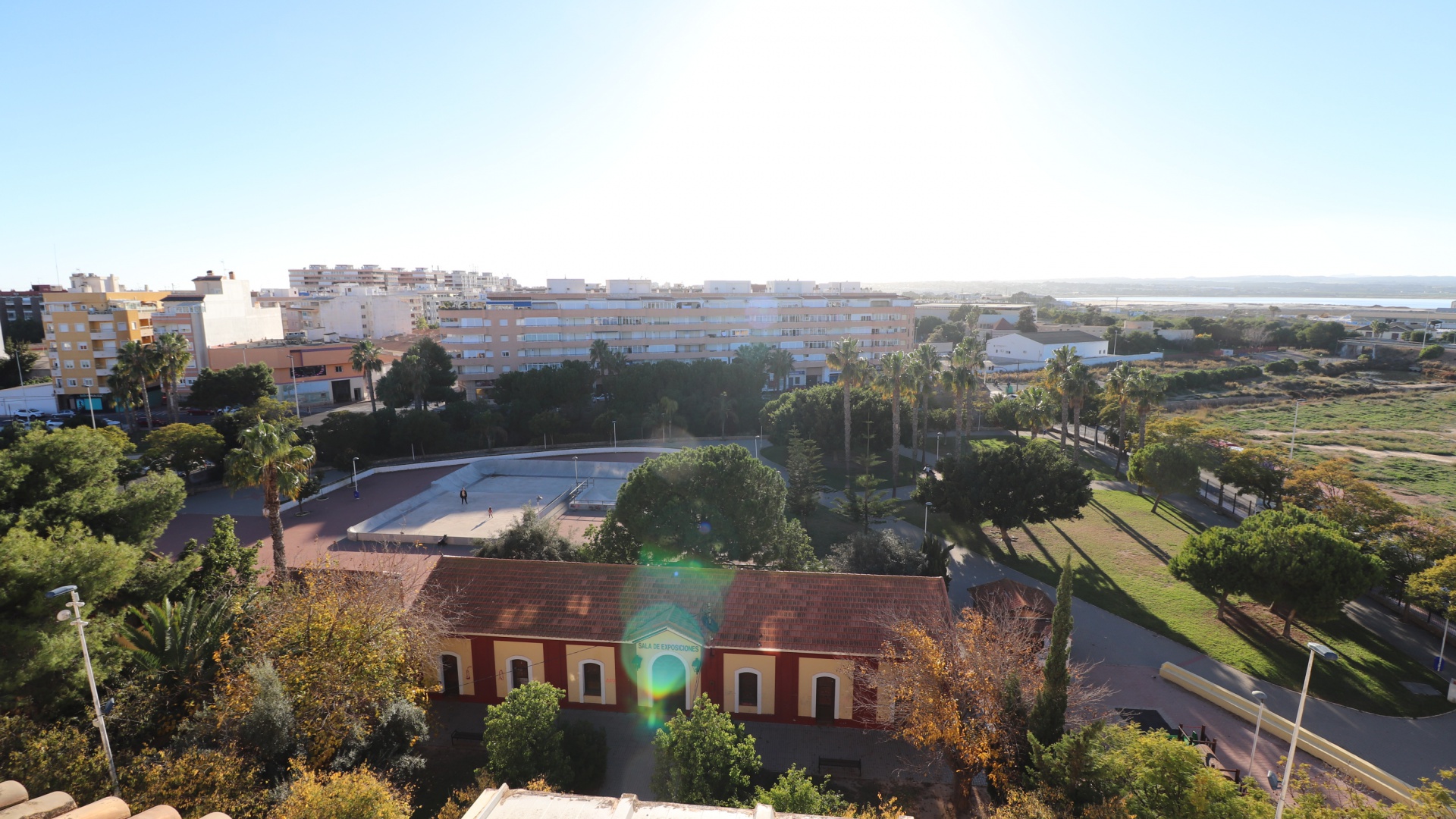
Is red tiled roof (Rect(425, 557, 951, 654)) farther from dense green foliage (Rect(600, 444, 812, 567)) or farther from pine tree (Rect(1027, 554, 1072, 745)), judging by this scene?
pine tree (Rect(1027, 554, 1072, 745))

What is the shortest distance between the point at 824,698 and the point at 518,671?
9.64 meters

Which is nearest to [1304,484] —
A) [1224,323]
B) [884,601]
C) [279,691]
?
[884,601]

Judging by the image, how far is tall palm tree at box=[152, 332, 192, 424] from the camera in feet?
182

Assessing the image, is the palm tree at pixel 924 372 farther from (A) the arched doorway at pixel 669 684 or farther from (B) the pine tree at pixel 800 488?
(A) the arched doorway at pixel 669 684

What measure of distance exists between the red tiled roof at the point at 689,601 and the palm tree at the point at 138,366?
1929 inches

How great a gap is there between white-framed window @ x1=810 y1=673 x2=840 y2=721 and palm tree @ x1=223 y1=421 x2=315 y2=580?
59.5ft

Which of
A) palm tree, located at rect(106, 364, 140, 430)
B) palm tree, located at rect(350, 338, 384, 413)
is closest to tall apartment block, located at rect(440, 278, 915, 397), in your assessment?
palm tree, located at rect(350, 338, 384, 413)

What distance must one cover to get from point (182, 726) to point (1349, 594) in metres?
35.8

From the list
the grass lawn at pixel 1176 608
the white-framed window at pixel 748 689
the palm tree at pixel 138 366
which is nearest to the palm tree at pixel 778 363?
the grass lawn at pixel 1176 608

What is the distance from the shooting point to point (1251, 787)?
45.9ft

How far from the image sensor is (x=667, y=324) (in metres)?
79.8

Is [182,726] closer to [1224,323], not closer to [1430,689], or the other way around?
[1430,689]

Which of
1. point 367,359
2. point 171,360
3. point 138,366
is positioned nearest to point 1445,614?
point 367,359

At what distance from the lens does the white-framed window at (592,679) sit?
21250 millimetres
